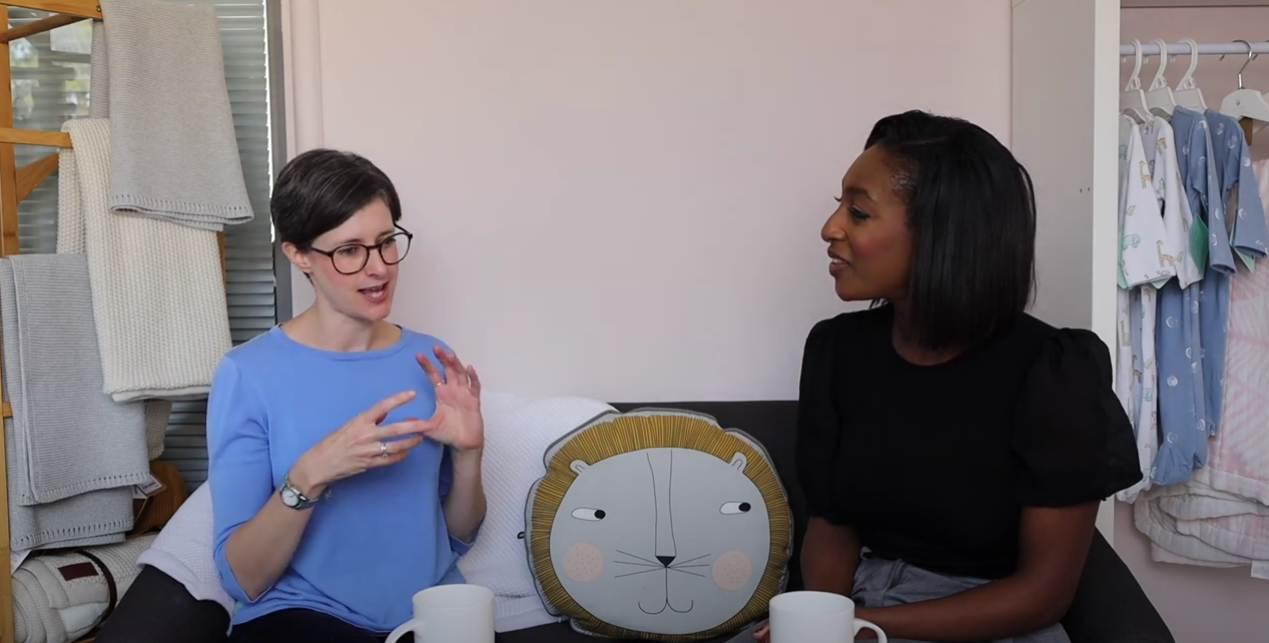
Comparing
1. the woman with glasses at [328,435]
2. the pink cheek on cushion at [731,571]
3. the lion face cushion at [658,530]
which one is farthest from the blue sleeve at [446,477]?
the pink cheek on cushion at [731,571]

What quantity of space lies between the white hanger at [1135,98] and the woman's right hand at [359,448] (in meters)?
1.56

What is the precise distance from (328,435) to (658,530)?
0.66 metres

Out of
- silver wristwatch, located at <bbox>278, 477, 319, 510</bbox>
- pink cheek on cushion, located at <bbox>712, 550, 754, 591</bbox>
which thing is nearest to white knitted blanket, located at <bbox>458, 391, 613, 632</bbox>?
pink cheek on cushion, located at <bbox>712, 550, 754, 591</bbox>

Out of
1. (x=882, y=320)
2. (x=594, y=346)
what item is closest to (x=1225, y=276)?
(x=882, y=320)

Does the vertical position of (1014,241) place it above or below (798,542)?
above

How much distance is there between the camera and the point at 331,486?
1.63 metres

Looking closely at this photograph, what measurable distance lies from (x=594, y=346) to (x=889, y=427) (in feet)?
3.06

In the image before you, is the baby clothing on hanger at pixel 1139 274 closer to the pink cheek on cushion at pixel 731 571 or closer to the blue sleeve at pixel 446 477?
the pink cheek on cushion at pixel 731 571

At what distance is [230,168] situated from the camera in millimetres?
2121

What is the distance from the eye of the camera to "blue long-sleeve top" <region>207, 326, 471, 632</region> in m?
1.55

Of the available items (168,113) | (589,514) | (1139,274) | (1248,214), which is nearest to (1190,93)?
(1248,214)

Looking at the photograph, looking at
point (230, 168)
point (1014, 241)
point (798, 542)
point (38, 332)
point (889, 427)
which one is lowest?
point (798, 542)

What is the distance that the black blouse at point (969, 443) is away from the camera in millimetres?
1405

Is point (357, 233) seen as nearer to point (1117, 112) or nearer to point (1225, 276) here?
point (1117, 112)
